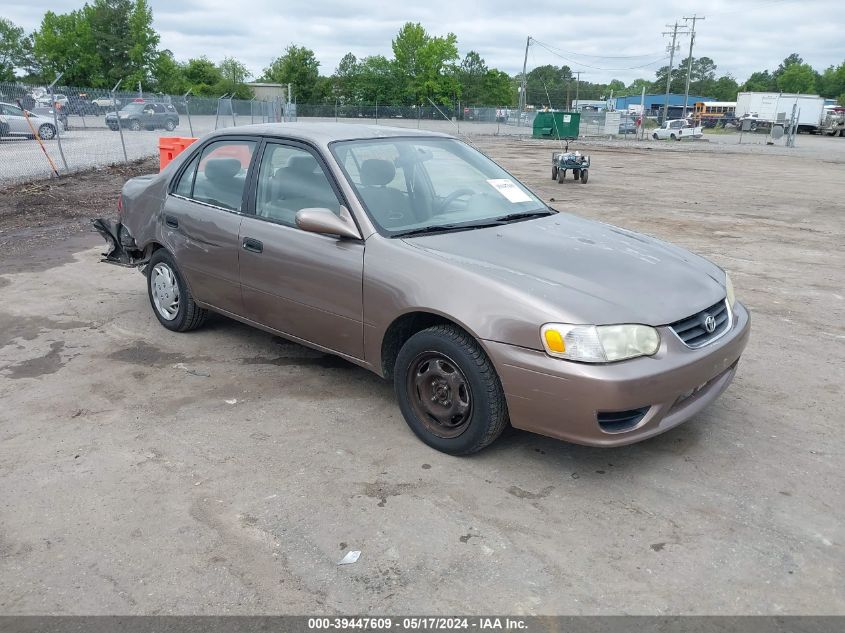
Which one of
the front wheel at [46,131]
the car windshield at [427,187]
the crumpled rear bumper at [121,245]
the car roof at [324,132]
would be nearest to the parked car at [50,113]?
the front wheel at [46,131]

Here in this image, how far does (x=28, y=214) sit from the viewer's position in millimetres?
11164

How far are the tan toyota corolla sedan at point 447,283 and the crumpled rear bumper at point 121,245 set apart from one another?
570 mm

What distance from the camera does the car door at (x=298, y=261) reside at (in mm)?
4023

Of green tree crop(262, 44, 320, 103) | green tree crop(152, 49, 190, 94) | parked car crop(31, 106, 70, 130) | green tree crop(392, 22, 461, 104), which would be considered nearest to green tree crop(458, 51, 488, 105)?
green tree crop(392, 22, 461, 104)

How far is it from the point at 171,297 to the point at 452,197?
249cm

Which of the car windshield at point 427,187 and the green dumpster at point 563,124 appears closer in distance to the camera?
the car windshield at point 427,187

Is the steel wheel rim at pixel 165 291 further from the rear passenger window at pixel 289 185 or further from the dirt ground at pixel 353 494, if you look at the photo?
the rear passenger window at pixel 289 185

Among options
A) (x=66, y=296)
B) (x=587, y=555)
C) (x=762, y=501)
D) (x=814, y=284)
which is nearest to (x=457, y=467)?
(x=587, y=555)

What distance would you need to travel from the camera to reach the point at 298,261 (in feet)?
13.9

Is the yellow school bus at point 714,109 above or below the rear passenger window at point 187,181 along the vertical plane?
above

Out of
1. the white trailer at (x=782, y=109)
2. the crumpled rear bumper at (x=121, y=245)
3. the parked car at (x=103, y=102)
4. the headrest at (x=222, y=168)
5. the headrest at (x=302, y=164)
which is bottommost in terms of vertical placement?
the crumpled rear bumper at (x=121, y=245)

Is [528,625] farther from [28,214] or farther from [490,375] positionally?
[28,214]

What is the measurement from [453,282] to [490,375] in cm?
50

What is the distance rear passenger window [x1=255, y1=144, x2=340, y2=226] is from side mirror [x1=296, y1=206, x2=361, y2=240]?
0.56 ft
